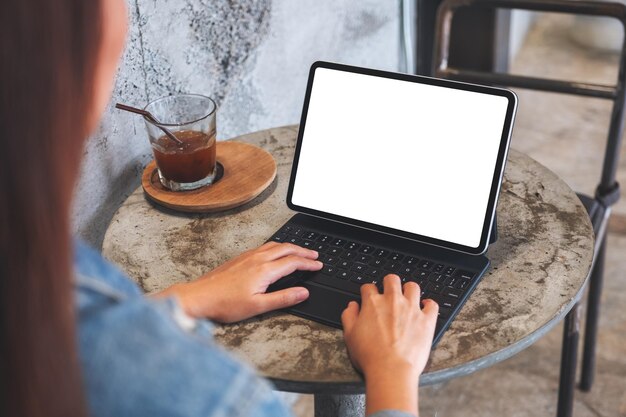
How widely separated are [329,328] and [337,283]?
0.08 m

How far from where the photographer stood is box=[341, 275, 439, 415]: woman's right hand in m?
0.74

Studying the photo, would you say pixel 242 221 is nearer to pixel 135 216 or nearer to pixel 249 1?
pixel 135 216

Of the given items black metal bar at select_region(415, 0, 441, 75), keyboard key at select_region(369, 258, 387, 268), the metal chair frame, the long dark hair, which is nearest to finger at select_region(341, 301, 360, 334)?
keyboard key at select_region(369, 258, 387, 268)

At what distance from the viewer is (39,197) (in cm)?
43

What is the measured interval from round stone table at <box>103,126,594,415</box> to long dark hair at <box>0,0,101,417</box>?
1.29 feet

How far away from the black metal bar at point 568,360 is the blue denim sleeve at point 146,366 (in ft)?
3.49

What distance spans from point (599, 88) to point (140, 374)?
1185mm

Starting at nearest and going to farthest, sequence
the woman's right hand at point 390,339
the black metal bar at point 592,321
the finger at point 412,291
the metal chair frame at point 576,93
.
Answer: the woman's right hand at point 390,339
the finger at point 412,291
the metal chair frame at point 576,93
the black metal bar at point 592,321

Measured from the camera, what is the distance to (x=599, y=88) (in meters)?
1.41

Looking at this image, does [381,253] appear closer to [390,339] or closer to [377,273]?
[377,273]

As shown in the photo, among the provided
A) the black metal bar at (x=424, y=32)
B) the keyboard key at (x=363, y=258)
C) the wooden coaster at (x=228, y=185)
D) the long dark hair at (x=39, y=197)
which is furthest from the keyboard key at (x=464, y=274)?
the black metal bar at (x=424, y=32)

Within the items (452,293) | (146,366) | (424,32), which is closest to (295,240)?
(452,293)

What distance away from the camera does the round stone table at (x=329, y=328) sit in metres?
0.83

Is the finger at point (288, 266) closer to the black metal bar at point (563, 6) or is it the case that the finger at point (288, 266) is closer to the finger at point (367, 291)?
the finger at point (367, 291)
